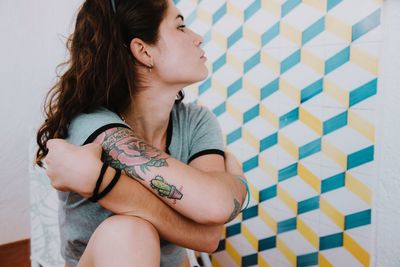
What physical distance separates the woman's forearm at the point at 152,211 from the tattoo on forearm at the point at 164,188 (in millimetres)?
25

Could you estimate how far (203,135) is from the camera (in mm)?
981

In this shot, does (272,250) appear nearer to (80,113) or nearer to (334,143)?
(334,143)

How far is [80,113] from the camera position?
0.84 meters

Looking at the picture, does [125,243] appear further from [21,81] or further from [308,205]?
[21,81]

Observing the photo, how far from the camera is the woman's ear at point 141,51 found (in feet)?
2.95

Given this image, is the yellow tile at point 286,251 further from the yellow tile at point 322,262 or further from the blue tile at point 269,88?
the blue tile at point 269,88

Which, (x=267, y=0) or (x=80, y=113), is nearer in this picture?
(x=80, y=113)

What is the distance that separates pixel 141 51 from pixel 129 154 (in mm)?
307

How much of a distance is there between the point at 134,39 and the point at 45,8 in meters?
1.07

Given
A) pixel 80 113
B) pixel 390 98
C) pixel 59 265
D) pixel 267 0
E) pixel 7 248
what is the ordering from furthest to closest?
pixel 7 248
pixel 267 0
pixel 59 265
pixel 390 98
pixel 80 113

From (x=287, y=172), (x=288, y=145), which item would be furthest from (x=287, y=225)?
(x=288, y=145)

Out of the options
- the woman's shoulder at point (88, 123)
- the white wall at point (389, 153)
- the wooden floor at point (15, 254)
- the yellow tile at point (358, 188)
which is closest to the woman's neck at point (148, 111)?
the woman's shoulder at point (88, 123)

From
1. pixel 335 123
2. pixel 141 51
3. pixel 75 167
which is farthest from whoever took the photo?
pixel 335 123

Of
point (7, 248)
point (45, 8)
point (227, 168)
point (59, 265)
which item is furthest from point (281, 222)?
point (45, 8)
